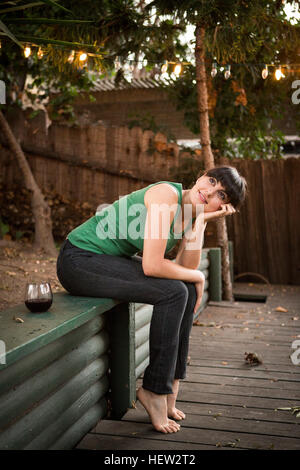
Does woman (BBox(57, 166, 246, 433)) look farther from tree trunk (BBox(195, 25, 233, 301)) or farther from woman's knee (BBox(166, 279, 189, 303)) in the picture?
tree trunk (BBox(195, 25, 233, 301))

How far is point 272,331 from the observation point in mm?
3768

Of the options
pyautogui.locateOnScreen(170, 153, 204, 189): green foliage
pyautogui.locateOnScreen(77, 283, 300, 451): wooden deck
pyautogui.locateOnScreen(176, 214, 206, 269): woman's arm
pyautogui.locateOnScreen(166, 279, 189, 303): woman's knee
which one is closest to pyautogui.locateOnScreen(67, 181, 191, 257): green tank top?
pyautogui.locateOnScreen(176, 214, 206, 269): woman's arm

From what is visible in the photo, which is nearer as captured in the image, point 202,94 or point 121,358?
point 121,358

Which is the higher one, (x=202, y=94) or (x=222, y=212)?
(x=202, y=94)

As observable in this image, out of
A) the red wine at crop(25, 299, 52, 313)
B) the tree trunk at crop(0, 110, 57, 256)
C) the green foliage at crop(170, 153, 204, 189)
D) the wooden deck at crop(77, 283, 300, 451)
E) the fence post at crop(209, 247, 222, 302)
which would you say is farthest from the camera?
the green foliage at crop(170, 153, 204, 189)

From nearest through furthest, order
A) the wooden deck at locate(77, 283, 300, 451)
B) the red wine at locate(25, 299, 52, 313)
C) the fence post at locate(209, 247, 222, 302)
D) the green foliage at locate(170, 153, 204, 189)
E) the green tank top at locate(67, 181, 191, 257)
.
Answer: the red wine at locate(25, 299, 52, 313), the wooden deck at locate(77, 283, 300, 451), the green tank top at locate(67, 181, 191, 257), the fence post at locate(209, 247, 222, 302), the green foliage at locate(170, 153, 204, 189)

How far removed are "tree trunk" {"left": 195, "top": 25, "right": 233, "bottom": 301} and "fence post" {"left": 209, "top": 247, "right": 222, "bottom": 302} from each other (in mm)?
104

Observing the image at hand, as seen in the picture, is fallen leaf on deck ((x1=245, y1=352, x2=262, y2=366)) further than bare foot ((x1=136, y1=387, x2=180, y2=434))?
Yes

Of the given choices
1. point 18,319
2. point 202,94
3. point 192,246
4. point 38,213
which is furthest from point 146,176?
point 18,319

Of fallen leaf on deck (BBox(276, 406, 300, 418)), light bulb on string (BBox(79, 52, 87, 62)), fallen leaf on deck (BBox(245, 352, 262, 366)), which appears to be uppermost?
light bulb on string (BBox(79, 52, 87, 62))

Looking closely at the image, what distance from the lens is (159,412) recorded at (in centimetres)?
200

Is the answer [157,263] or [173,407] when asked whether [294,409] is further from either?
[157,263]

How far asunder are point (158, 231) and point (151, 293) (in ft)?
0.86

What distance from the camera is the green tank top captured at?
6.92 ft
